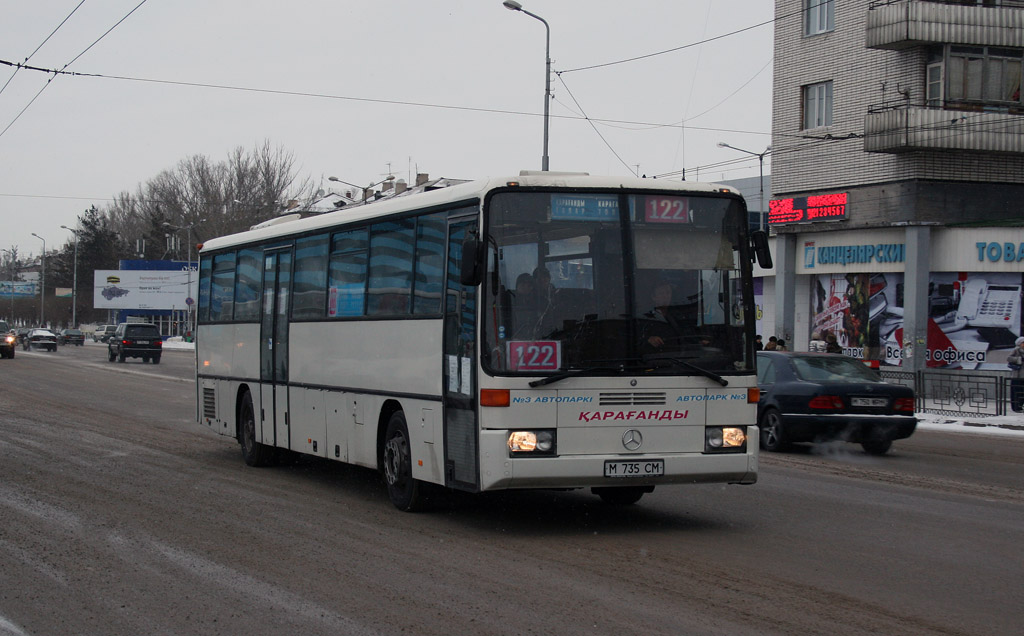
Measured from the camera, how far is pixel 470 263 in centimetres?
891

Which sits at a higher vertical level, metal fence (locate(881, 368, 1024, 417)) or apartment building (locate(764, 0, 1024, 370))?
apartment building (locate(764, 0, 1024, 370))

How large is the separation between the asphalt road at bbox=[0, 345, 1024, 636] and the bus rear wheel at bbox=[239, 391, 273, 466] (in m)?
0.20

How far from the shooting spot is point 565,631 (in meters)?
6.07

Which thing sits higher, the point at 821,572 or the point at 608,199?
the point at 608,199

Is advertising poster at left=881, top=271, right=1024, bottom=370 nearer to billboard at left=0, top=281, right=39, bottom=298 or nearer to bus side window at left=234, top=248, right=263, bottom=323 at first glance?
bus side window at left=234, top=248, right=263, bottom=323

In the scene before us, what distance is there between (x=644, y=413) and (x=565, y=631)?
3.40 meters

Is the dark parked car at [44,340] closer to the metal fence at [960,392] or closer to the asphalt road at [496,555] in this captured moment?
the metal fence at [960,392]

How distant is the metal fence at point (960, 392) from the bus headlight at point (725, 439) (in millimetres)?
15887

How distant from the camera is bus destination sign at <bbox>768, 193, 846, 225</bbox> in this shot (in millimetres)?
34809

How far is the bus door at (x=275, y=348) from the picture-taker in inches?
530

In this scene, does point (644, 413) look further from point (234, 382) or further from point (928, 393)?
point (928, 393)

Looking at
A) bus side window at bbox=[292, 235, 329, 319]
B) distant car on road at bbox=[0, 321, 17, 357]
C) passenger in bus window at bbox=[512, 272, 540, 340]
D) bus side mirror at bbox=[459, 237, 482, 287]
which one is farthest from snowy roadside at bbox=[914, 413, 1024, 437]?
distant car on road at bbox=[0, 321, 17, 357]

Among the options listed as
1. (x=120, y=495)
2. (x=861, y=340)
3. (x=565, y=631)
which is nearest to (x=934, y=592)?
(x=565, y=631)

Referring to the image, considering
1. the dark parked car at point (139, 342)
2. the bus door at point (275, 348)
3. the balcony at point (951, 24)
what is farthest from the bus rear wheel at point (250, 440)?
the dark parked car at point (139, 342)
